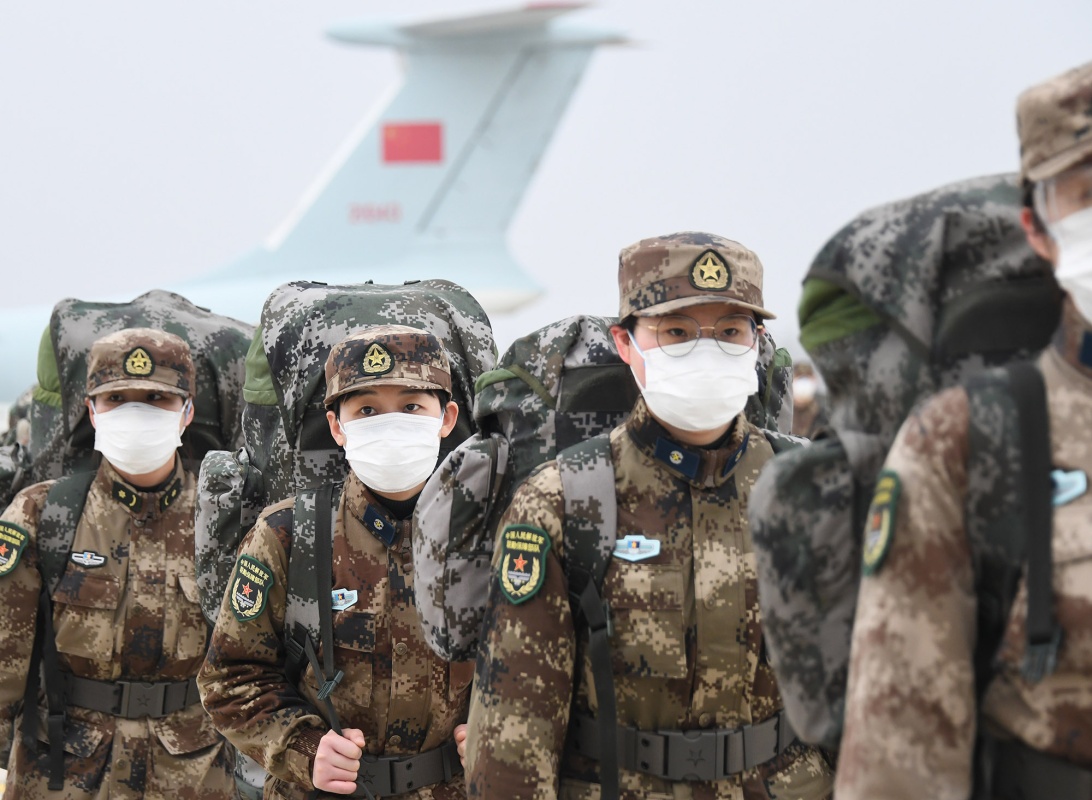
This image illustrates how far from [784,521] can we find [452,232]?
16633 mm

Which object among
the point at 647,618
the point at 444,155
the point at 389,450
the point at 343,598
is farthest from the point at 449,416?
the point at 444,155

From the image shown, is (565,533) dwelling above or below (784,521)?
below

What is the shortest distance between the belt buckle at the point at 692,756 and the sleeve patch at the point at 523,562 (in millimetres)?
374

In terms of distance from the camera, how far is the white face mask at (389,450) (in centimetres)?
306

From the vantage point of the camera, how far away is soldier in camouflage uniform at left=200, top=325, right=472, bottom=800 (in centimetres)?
294

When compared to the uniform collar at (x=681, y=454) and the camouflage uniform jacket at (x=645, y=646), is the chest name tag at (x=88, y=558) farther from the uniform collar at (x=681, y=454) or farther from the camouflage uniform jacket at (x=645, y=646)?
the uniform collar at (x=681, y=454)

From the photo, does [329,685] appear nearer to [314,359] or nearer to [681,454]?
[314,359]

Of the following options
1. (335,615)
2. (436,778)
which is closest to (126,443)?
(335,615)

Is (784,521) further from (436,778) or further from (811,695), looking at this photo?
(436,778)

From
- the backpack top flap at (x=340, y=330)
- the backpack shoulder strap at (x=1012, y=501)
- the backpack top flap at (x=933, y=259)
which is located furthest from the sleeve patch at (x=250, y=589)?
the backpack shoulder strap at (x=1012, y=501)

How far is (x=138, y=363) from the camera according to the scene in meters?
3.96

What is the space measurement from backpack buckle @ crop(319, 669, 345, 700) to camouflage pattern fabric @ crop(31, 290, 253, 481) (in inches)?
62.2

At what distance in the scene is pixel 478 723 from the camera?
231 cm

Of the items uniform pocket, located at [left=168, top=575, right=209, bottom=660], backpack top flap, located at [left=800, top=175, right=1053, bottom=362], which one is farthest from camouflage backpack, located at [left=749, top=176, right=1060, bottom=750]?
uniform pocket, located at [left=168, top=575, right=209, bottom=660]
